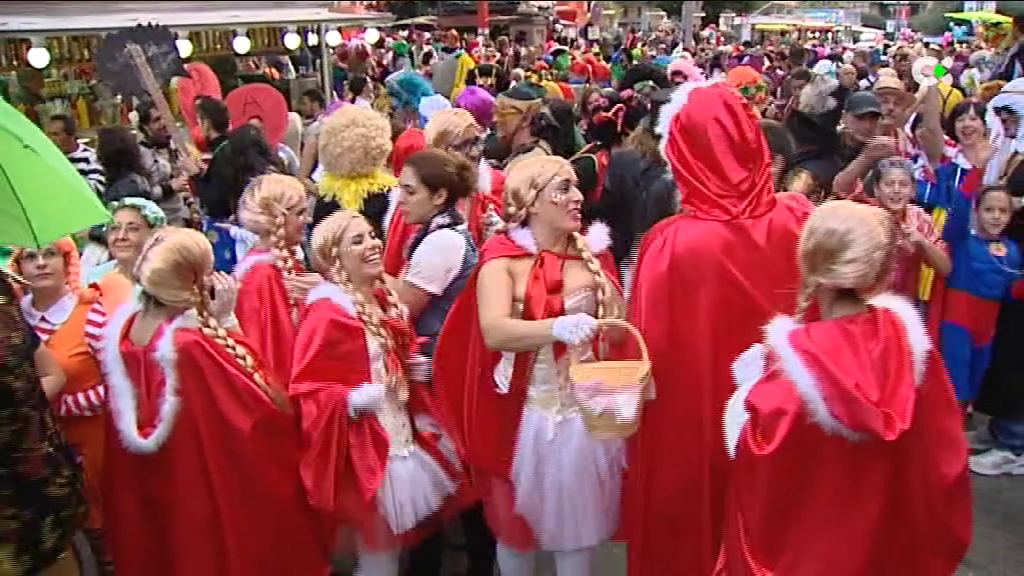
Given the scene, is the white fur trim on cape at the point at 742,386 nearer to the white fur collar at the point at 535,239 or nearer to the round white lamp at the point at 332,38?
the white fur collar at the point at 535,239

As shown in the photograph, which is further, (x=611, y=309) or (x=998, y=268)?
(x=998, y=268)

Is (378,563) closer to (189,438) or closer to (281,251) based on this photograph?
(189,438)

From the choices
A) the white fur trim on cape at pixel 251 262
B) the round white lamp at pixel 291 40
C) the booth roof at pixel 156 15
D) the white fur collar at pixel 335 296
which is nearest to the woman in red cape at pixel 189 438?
the white fur collar at pixel 335 296

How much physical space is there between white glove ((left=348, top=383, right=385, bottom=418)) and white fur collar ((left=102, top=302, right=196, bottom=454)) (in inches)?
20.4

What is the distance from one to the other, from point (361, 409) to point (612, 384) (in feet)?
2.83

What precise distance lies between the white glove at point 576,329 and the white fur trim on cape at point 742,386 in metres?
0.44

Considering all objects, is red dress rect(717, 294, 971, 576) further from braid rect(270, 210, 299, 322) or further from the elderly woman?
the elderly woman

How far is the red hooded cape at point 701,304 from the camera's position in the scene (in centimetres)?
312

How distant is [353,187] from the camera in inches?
183

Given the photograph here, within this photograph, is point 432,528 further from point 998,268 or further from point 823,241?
point 998,268

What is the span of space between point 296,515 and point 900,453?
1.83 meters

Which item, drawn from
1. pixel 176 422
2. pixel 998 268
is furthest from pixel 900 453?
pixel 998 268

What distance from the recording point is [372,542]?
320 centimetres

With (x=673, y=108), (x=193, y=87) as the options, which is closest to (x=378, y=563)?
(x=673, y=108)
